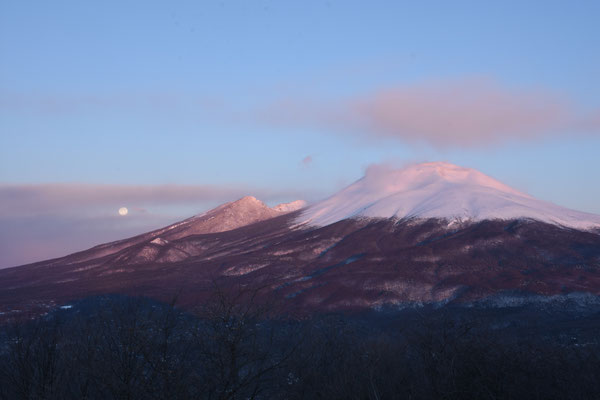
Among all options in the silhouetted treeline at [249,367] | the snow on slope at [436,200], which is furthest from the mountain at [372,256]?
the silhouetted treeline at [249,367]

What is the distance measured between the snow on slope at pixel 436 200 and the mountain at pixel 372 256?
0.42m

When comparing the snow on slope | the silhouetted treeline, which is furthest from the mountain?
the silhouetted treeline

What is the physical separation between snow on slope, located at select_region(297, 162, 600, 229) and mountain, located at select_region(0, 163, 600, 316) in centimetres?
42

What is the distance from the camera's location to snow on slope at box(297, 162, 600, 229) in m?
103

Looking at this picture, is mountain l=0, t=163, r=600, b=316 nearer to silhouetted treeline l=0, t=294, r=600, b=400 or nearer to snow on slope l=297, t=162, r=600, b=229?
snow on slope l=297, t=162, r=600, b=229

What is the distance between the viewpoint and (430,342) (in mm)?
23109

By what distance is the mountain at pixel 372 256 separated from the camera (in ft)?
239

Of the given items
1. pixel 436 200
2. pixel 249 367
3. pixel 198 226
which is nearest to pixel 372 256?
pixel 436 200

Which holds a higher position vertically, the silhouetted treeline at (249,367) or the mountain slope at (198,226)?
the mountain slope at (198,226)

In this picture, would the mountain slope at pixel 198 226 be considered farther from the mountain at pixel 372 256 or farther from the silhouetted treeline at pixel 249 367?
the silhouetted treeline at pixel 249 367

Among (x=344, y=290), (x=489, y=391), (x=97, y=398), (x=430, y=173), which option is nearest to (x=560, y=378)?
(x=489, y=391)

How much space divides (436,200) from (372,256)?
3250 cm

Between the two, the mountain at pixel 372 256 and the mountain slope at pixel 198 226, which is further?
the mountain slope at pixel 198 226

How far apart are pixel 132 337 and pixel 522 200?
113 metres
